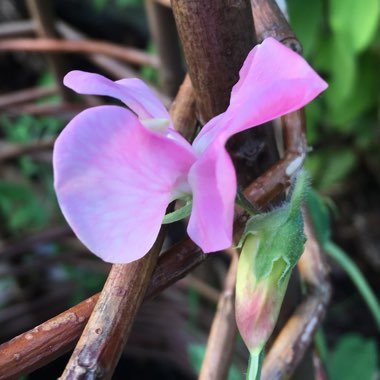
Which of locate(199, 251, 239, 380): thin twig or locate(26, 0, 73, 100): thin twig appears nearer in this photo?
locate(199, 251, 239, 380): thin twig

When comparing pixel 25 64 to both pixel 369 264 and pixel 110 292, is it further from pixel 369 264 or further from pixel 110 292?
pixel 110 292

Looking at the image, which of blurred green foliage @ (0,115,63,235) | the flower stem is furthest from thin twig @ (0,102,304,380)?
blurred green foliage @ (0,115,63,235)

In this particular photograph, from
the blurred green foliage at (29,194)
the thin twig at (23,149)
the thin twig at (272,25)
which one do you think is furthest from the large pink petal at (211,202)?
the blurred green foliage at (29,194)

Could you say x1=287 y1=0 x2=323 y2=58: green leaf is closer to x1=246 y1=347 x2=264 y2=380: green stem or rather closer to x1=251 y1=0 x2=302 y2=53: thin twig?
x1=251 y1=0 x2=302 y2=53: thin twig

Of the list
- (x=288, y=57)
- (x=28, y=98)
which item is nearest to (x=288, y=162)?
(x=288, y=57)

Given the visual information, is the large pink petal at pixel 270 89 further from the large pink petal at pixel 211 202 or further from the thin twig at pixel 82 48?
the thin twig at pixel 82 48
